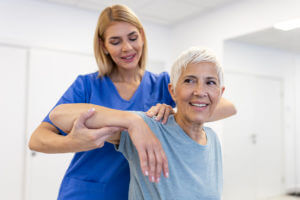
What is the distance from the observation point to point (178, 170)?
952 millimetres

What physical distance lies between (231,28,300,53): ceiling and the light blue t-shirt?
106 inches

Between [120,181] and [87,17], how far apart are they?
3062 millimetres

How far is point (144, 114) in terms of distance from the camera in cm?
100

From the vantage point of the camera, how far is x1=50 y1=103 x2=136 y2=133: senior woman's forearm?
0.81 meters

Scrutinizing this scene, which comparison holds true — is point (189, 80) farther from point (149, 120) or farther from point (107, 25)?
point (107, 25)

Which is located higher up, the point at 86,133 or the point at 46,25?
the point at 46,25

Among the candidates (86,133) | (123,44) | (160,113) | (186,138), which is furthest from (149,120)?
(123,44)

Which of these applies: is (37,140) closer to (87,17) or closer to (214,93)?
(214,93)

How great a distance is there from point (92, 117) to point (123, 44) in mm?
454

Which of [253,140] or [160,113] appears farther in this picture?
[253,140]

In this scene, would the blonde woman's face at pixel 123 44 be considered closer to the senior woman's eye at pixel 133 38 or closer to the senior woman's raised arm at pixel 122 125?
the senior woman's eye at pixel 133 38

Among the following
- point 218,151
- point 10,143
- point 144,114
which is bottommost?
point 10,143

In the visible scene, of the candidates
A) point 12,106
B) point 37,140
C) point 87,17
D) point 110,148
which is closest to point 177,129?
point 110,148

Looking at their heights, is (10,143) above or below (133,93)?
below
